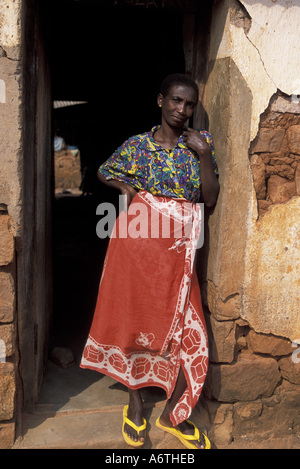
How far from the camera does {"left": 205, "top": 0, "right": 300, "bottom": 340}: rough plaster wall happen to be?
2.26m

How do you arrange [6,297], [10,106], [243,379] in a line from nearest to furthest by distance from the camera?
[10,106] < [6,297] < [243,379]

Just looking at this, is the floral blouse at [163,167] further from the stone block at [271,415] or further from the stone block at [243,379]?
the stone block at [271,415]

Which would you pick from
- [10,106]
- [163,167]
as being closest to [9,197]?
[10,106]

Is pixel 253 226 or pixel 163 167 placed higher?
pixel 163 167

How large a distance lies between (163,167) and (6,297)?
1050 millimetres

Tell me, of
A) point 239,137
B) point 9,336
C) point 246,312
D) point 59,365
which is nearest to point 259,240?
point 246,312

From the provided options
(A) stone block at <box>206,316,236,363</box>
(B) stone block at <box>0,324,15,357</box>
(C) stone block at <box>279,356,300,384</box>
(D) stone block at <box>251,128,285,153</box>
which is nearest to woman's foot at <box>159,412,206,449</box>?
(A) stone block at <box>206,316,236,363</box>

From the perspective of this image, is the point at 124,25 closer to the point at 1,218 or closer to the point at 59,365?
the point at 1,218

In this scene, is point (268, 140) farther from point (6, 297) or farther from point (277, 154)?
point (6, 297)

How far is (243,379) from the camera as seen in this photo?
2.51 meters

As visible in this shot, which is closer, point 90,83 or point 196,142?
point 196,142

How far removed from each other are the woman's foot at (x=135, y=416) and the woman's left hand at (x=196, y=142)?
4.65ft

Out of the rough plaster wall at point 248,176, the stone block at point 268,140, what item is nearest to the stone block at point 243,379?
the rough plaster wall at point 248,176

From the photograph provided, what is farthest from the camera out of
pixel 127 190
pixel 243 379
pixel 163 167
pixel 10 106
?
pixel 243 379
